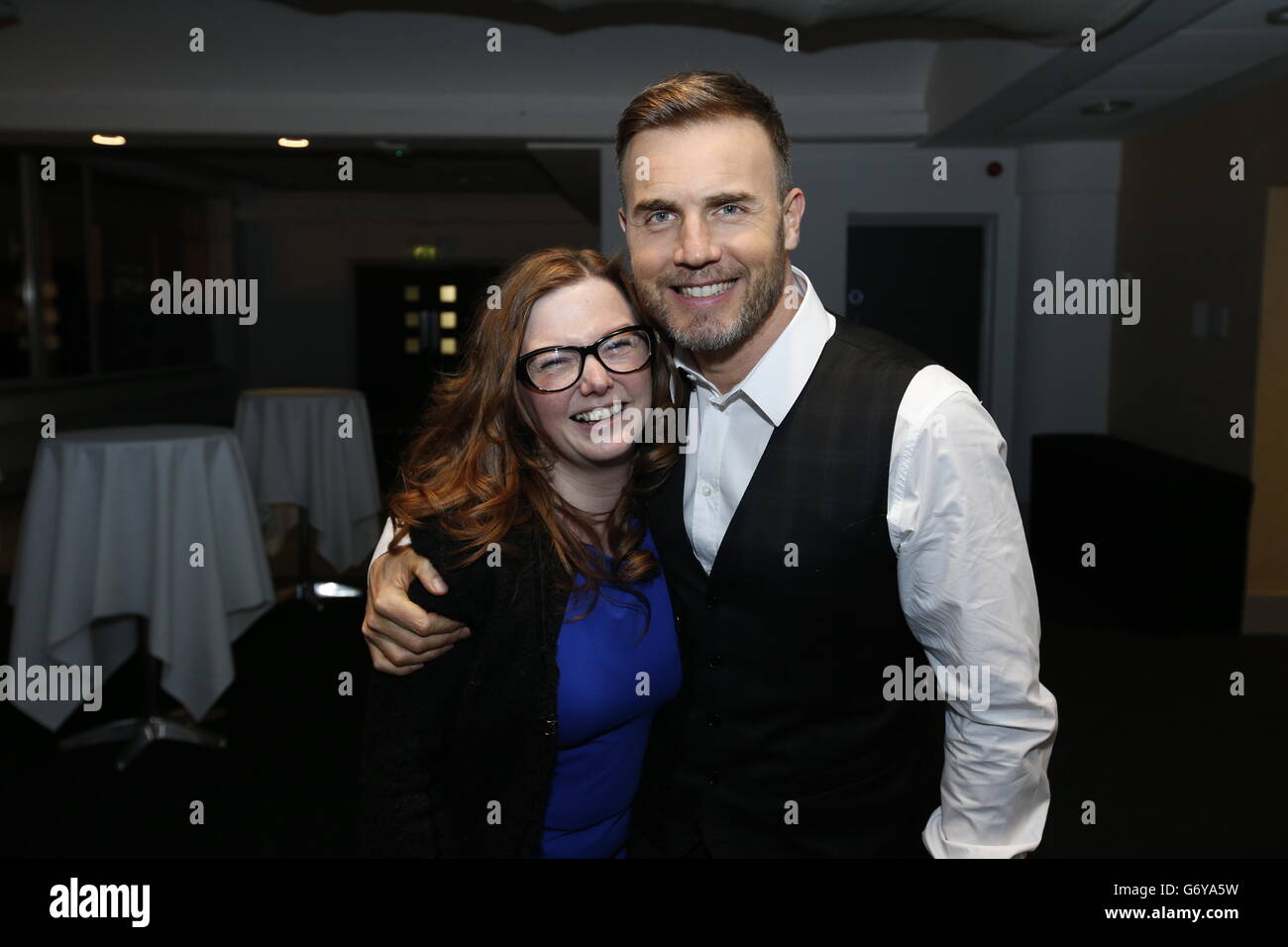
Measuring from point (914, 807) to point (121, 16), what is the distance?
582 cm

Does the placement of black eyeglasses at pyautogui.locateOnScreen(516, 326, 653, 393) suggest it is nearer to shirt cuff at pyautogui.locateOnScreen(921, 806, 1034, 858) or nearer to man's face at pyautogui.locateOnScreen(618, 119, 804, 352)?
man's face at pyautogui.locateOnScreen(618, 119, 804, 352)

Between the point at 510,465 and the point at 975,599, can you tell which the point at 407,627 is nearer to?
the point at 510,465

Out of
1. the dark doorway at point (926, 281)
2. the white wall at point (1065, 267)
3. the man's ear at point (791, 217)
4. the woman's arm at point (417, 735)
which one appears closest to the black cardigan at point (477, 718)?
the woman's arm at point (417, 735)

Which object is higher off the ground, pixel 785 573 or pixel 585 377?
pixel 585 377

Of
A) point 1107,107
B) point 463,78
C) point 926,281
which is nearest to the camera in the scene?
point 1107,107

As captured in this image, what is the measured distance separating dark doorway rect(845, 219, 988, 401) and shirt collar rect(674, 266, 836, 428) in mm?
5838

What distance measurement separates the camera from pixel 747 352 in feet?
4.69

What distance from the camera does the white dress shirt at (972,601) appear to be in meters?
1.24

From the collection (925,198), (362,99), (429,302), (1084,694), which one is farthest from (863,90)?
(429,302)

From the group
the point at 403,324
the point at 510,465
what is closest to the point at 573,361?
the point at 510,465

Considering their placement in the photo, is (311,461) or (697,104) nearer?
(697,104)

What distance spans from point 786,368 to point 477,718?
2.02ft

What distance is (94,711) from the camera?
3.65 m

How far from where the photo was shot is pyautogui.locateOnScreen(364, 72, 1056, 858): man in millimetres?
→ 1285
